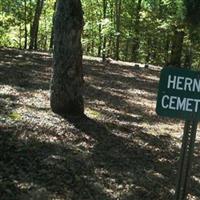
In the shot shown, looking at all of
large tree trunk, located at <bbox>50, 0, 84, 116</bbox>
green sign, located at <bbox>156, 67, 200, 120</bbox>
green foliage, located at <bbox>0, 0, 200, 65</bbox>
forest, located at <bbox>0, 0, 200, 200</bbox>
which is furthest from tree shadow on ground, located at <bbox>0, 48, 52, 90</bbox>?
green sign, located at <bbox>156, 67, 200, 120</bbox>

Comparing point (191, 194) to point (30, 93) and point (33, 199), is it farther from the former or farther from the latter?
point (30, 93)

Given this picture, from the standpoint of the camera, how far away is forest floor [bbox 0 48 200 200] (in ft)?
21.7

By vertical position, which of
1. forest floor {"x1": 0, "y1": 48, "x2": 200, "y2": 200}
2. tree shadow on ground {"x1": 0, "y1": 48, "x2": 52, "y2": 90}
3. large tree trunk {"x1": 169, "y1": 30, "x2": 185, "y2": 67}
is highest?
large tree trunk {"x1": 169, "y1": 30, "x2": 185, "y2": 67}

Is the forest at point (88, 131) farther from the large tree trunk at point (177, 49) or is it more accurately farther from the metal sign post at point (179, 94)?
the large tree trunk at point (177, 49)

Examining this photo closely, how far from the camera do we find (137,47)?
120ft

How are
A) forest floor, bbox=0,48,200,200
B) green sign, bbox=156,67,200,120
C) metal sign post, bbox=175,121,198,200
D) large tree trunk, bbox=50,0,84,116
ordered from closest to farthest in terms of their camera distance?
green sign, bbox=156,67,200,120, metal sign post, bbox=175,121,198,200, forest floor, bbox=0,48,200,200, large tree trunk, bbox=50,0,84,116

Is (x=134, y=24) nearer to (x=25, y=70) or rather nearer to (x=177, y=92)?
(x=25, y=70)

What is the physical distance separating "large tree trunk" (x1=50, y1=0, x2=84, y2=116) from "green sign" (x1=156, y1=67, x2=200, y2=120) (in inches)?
194

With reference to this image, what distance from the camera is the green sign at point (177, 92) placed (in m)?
4.86

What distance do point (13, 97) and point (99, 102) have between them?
7.59 ft

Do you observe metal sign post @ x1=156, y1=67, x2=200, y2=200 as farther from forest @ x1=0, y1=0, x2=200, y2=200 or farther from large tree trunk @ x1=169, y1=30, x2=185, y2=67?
large tree trunk @ x1=169, y1=30, x2=185, y2=67

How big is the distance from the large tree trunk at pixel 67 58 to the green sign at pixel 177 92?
16.2 feet

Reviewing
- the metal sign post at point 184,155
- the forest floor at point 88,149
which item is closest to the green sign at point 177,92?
Result: the metal sign post at point 184,155

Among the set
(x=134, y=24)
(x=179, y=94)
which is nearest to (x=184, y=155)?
(x=179, y=94)
